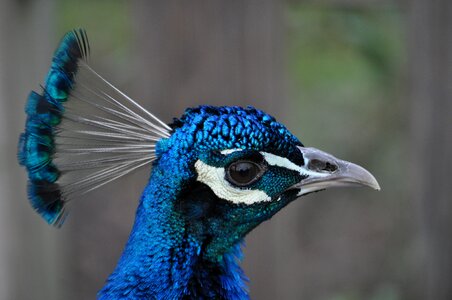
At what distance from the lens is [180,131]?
1.29 metres

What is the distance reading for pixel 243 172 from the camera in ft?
4.24

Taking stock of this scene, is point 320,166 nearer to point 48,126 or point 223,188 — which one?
point 223,188

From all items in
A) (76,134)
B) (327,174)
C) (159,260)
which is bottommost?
(159,260)

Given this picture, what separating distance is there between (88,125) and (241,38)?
2.42 ft

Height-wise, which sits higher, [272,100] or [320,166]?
[272,100]

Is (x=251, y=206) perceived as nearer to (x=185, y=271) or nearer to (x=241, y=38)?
(x=185, y=271)

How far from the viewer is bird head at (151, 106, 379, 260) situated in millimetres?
1274

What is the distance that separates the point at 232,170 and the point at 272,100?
769 millimetres

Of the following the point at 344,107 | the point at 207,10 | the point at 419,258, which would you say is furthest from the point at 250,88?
the point at 344,107

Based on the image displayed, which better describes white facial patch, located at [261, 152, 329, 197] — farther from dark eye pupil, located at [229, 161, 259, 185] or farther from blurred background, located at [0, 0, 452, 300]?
blurred background, located at [0, 0, 452, 300]

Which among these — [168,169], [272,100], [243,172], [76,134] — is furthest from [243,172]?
[272,100]

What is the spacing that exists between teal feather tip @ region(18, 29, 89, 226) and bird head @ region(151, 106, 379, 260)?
18cm

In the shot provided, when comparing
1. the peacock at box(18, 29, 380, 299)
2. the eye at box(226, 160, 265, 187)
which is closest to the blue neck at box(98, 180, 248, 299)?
the peacock at box(18, 29, 380, 299)

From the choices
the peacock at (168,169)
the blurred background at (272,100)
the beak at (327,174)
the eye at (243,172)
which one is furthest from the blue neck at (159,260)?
the blurred background at (272,100)
